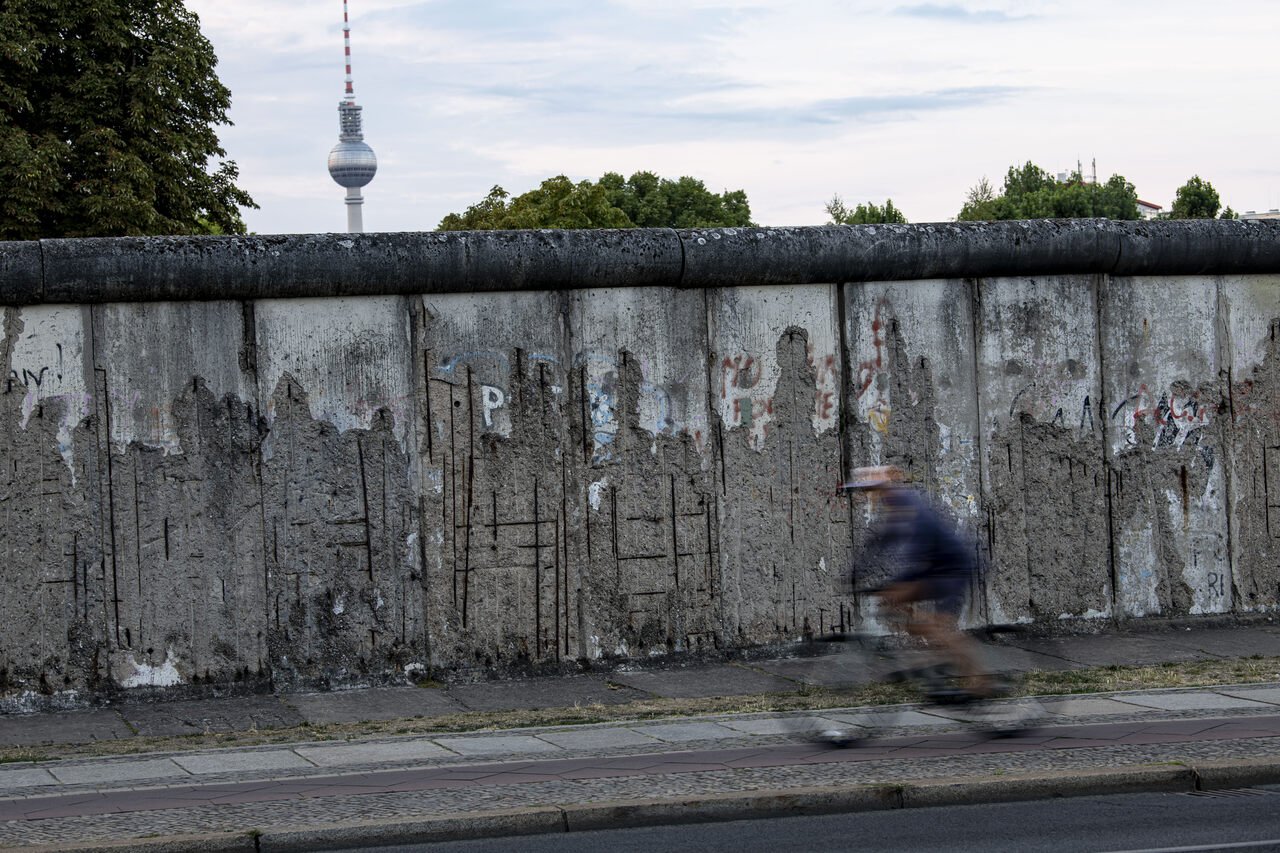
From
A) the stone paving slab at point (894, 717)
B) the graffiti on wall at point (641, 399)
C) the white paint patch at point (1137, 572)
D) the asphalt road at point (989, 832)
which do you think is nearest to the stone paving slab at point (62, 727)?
the asphalt road at point (989, 832)

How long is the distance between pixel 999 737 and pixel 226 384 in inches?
220

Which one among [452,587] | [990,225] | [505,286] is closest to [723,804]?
[452,587]

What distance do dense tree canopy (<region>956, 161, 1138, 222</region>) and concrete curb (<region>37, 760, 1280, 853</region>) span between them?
2401 inches

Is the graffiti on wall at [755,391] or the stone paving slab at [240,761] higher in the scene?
the graffiti on wall at [755,391]

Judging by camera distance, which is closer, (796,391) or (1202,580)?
(796,391)

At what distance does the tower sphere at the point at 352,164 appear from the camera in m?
127

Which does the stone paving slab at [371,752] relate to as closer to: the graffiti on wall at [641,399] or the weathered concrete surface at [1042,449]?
the graffiti on wall at [641,399]

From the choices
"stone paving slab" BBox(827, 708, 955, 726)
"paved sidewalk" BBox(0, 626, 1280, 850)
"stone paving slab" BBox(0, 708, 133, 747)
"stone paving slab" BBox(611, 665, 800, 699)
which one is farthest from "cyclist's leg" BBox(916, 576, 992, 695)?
"stone paving slab" BBox(0, 708, 133, 747)

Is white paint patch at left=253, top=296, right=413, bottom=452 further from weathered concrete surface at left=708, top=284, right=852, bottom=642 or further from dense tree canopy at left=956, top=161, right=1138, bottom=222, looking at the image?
dense tree canopy at left=956, top=161, right=1138, bottom=222

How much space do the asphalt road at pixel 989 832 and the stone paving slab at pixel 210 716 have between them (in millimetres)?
3120

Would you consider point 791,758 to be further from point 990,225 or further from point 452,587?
point 990,225

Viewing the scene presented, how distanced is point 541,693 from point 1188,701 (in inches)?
168

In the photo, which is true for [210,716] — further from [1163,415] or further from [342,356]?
[1163,415]

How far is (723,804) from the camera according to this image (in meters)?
7.52
